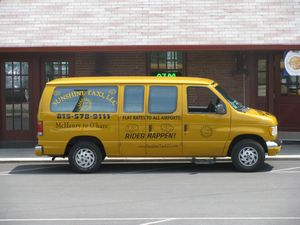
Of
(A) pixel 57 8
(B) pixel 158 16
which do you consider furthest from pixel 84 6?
(B) pixel 158 16

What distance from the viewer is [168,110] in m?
12.6

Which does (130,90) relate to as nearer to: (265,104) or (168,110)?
(168,110)

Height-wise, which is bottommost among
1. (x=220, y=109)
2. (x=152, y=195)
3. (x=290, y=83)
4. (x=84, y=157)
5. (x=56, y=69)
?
(x=152, y=195)

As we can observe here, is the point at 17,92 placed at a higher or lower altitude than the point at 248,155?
higher

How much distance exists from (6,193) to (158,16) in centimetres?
856

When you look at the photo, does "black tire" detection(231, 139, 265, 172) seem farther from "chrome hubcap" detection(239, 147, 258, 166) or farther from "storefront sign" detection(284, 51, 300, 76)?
"storefront sign" detection(284, 51, 300, 76)

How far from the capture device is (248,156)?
12578mm

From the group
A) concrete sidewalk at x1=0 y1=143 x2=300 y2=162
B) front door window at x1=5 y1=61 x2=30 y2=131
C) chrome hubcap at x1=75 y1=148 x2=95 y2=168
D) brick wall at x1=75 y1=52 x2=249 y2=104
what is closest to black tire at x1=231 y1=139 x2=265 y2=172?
concrete sidewalk at x1=0 y1=143 x2=300 y2=162

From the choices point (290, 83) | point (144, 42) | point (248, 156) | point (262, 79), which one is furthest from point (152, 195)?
point (290, 83)

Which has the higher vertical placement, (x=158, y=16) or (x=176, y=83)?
(x=158, y=16)

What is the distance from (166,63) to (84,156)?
19.7 feet

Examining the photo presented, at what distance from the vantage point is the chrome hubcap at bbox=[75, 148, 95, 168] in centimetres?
1276

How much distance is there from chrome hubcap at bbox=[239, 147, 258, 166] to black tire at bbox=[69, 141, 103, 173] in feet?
9.32

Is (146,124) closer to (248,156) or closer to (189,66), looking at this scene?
(248,156)
